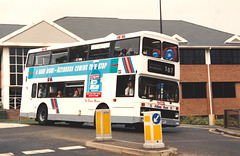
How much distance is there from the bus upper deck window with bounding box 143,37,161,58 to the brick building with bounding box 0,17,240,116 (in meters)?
23.7

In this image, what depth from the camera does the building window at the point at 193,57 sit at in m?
40.6

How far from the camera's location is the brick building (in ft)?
127

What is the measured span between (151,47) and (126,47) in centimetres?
105

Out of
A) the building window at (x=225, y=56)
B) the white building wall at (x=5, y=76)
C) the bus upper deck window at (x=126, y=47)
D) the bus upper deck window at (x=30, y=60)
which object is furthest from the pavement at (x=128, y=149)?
the building window at (x=225, y=56)

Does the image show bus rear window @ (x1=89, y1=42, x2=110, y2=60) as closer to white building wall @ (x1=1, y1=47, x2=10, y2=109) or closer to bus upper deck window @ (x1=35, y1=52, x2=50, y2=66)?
bus upper deck window @ (x1=35, y1=52, x2=50, y2=66)

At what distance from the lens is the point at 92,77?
688 inches

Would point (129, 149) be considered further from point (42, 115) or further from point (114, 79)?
point (42, 115)

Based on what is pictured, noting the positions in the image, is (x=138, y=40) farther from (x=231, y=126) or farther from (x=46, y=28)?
(x=46, y=28)

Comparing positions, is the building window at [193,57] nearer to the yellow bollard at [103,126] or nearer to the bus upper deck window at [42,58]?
the bus upper deck window at [42,58]

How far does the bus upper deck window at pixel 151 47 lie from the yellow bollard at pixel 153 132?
6504 millimetres

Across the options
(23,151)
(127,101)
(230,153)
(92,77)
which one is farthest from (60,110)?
(230,153)

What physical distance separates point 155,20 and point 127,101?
112 ft

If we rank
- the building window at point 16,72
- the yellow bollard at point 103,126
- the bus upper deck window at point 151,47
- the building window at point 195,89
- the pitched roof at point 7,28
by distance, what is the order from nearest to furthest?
the yellow bollard at point 103,126 → the bus upper deck window at point 151,47 → the building window at point 16,72 → the building window at point 195,89 → the pitched roof at point 7,28

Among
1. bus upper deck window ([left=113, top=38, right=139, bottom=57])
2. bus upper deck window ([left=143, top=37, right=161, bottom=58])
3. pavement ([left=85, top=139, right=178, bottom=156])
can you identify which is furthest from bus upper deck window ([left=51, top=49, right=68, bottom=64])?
pavement ([left=85, top=139, right=178, bottom=156])
